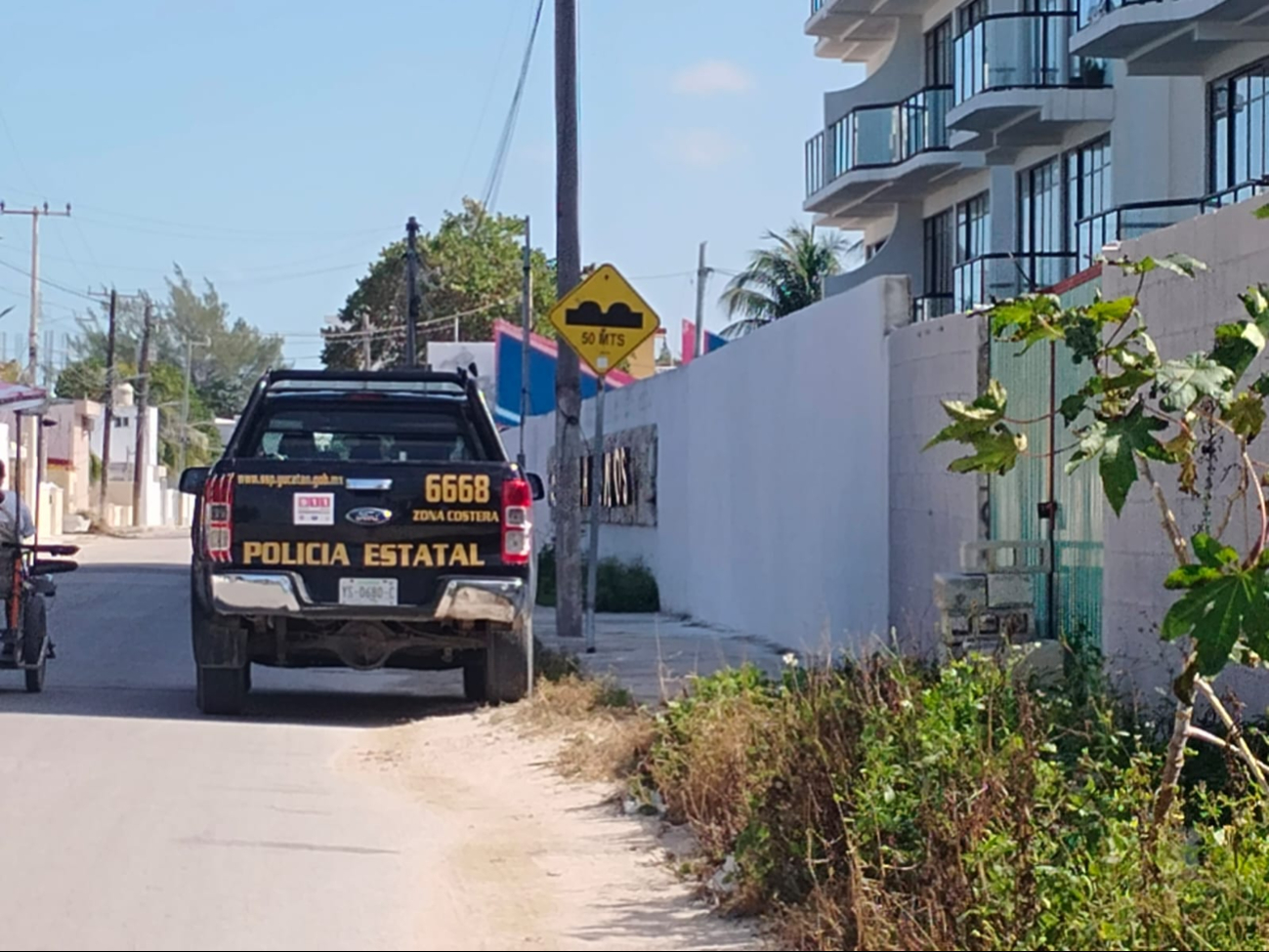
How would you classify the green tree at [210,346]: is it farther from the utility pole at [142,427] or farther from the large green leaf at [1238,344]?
the large green leaf at [1238,344]

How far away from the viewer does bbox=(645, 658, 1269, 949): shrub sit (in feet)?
20.6

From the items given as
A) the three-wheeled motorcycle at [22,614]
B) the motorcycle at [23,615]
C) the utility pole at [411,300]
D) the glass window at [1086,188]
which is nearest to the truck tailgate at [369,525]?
the motorcycle at [23,615]

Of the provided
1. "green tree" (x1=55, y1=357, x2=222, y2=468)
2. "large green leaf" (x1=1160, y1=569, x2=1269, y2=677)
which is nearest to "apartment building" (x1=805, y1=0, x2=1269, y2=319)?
"large green leaf" (x1=1160, y1=569, x2=1269, y2=677)

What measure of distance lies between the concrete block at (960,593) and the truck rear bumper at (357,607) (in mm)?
2838

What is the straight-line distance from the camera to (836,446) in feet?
51.8

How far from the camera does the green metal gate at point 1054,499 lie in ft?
36.6

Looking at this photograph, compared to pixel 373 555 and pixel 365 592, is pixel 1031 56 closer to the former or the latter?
pixel 373 555

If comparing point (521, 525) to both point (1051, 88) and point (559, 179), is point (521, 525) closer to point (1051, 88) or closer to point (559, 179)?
point (559, 179)

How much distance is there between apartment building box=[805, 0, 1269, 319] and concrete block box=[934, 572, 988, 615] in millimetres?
8060

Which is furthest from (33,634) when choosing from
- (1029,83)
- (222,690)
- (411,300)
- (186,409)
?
(186,409)

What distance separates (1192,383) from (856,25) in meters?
30.2

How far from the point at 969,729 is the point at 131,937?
3.04m

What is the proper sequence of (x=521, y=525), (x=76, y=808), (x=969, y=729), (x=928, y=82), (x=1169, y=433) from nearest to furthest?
1. (x=969, y=729)
2. (x=76, y=808)
3. (x=1169, y=433)
4. (x=521, y=525)
5. (x=928, y=82)

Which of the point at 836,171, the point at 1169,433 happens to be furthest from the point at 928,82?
the point at 1169,433
